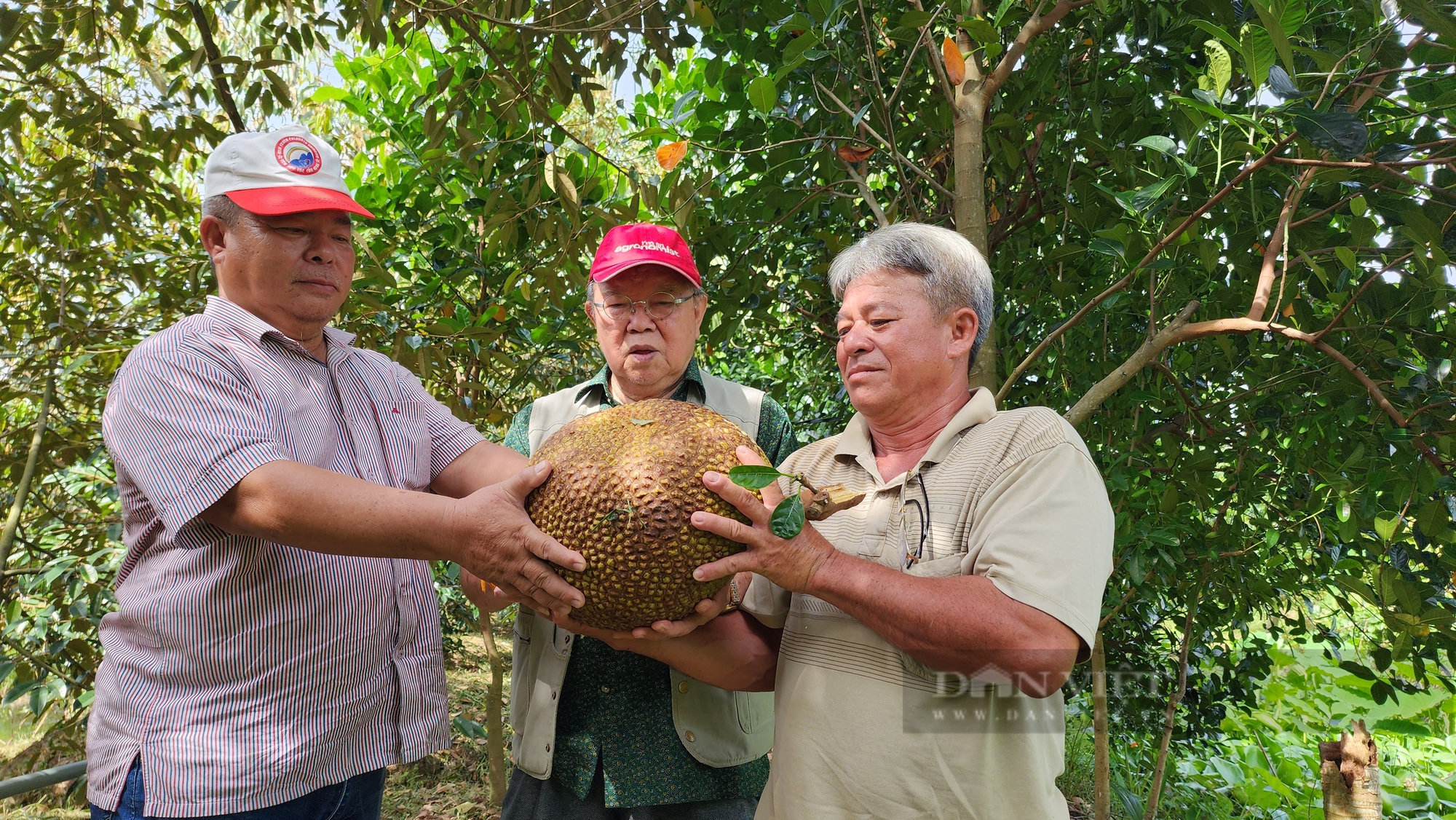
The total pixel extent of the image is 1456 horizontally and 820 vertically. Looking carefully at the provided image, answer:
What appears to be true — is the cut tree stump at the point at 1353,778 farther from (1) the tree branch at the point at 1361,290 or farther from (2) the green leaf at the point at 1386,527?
(1) the tree branch at the point at 1361,290

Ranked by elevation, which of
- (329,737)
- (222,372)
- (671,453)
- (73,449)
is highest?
(73,449)

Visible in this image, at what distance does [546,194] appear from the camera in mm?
2961

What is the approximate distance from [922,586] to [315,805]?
1.14 m

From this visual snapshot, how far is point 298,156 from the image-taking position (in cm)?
170

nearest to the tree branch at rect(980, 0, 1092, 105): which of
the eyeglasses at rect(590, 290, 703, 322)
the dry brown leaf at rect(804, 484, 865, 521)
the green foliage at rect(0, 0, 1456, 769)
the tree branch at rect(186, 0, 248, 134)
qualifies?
the green foliage at rect(0, 0, 1456, 769)

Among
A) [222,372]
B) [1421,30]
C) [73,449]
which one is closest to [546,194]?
[222,372]

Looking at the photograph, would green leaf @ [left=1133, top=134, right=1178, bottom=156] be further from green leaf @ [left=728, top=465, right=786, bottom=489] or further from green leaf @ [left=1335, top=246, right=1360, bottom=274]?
green leaf @ [left=728, top=465, right=786, bottom=489]

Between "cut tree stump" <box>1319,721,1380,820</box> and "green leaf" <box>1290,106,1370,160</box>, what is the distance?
1943mm

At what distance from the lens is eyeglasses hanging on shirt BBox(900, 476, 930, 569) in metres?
1.50

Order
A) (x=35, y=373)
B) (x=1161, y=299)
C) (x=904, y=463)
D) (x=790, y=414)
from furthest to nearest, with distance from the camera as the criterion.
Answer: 1. (x=790, y=414)
2. (x=35, y=373)
3. (x=1161, y=299)
4. (x=904, y=463)

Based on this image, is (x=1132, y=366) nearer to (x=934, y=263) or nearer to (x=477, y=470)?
(x=934, y=263)

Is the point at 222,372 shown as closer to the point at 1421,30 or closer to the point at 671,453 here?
the point at 671,453

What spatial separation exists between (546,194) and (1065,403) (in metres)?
1.82

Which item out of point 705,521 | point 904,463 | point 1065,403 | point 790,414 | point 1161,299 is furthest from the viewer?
point 790,414
